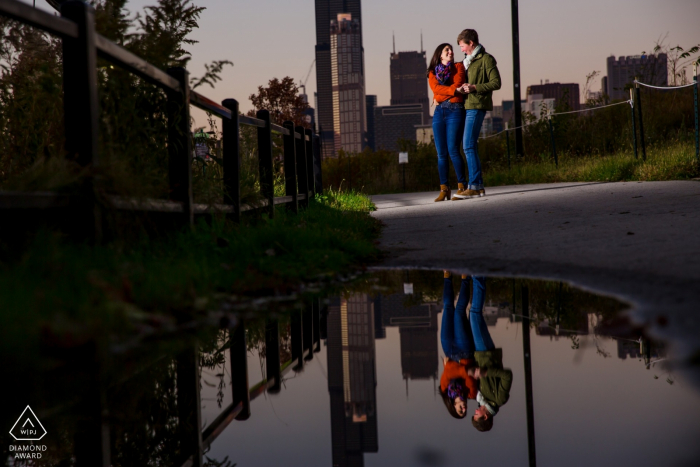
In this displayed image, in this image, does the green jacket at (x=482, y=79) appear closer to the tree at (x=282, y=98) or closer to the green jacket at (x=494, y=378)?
the green jacket at (x=494, y=378)

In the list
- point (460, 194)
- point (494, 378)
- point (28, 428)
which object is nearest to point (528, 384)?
point (494, 378)

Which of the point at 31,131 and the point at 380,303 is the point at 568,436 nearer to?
the point at 380,303

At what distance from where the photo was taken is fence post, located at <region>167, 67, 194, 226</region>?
3.97 m

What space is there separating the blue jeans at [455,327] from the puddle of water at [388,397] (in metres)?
0.01

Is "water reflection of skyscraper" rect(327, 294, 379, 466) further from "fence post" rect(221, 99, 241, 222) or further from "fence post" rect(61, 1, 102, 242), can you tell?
"fence post" rect(221, 99, 241, 222)

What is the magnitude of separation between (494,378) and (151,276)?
1.42 metres

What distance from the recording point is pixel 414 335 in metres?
2.43

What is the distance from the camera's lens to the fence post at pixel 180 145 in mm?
3973

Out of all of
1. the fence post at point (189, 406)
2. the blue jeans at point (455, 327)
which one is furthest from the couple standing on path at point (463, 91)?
the fence post at point (189, 406)

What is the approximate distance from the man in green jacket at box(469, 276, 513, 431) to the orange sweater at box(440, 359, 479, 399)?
0.02 metres

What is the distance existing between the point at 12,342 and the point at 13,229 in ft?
3.43

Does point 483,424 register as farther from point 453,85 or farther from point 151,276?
point 453,85

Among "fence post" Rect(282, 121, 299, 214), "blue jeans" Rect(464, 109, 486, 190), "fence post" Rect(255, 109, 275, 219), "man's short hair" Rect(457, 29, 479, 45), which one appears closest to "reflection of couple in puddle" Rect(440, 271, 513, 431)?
"fence post" Rect(255, 109, 275, 219)

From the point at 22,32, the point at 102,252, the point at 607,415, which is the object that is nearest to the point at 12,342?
the point at 102,252
